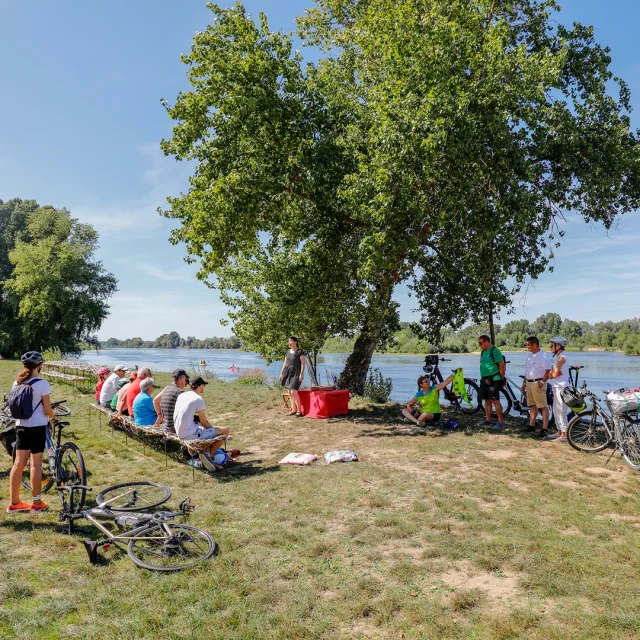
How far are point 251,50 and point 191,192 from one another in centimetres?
365

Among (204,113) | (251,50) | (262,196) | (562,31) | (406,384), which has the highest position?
(562,31)

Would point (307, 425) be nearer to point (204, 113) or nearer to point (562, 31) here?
point (204, 113)

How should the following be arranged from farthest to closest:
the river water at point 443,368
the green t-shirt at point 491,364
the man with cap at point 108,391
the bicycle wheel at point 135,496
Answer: the river water at point 443,368 < the man with cap at point 108,391 < the green t-shirt at point 491,364 < the bicycle wheel at point 135,496

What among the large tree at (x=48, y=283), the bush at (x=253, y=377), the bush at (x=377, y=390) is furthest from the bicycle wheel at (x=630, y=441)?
the large tree at (x=48, y=283)

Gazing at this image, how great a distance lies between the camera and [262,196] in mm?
11859

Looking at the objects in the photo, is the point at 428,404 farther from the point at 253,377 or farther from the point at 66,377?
the point at 253,377

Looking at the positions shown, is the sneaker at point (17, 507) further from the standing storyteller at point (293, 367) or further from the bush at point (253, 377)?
the bush at point (253, 377)

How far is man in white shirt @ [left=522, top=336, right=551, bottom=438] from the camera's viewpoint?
9.20 m

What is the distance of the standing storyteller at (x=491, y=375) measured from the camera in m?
10.3

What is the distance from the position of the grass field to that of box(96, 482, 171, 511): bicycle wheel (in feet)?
0.91

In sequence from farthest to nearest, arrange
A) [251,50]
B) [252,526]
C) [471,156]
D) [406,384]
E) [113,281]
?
1. [113,281]
2. [406,384]
3. [251,50]
4. [471,156]
5. [252,526]

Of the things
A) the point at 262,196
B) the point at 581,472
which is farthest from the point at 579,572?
the point at 262,196

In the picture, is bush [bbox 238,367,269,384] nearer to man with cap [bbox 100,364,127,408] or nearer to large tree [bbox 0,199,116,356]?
man with cap [bbox 100,364,127,408]

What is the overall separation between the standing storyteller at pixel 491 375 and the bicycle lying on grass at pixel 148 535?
7.06 metres
